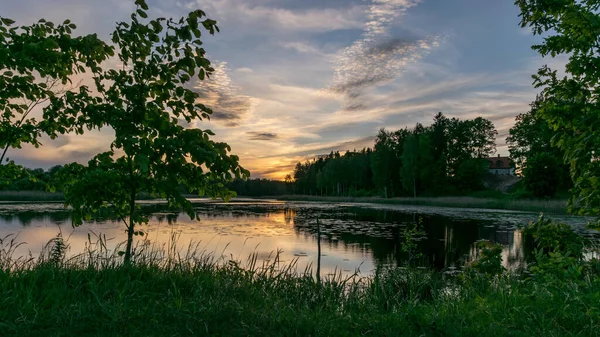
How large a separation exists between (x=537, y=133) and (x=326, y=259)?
57405mm

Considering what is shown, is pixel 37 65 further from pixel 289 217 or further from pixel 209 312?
pixel 289 217

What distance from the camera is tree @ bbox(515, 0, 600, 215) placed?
5.82m

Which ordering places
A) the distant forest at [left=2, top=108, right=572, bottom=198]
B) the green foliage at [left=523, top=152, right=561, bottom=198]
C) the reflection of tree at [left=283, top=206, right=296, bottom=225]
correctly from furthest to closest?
1. the distant forest at [left=2, top=108, right=572, bottom=198]
2. the green foliage at [left=523, top=152, right=561, bottom=198]
3. the reflection of tree at [left=283, top=206, right=296, bottom=225]

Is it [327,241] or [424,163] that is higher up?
[424,163]

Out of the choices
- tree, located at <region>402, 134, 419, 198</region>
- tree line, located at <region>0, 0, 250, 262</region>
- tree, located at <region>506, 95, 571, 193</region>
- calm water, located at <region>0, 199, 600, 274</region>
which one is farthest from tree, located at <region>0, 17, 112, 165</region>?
tree, located at <region>402, 134, 419, 198</region>

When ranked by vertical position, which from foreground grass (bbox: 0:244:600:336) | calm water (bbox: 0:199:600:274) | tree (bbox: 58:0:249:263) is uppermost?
tree (bbox: 58:0:249:263)

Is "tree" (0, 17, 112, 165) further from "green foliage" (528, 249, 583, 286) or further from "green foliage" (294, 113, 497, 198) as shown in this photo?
"green foliage" (294, 113, 497, 198)

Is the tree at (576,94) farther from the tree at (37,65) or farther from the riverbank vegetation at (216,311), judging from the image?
the tree at (37,65)

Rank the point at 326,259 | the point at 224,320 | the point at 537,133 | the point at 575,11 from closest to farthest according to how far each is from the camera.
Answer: the point at 224,320
the point at 575,11
the point at 326,259
the point at 537,133

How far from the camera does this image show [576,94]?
6262 millimetres

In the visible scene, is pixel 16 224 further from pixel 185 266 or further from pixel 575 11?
pixel 575 11

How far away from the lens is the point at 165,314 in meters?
4.16

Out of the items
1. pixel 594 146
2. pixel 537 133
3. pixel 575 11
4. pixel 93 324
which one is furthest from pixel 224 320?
pixel 537 133

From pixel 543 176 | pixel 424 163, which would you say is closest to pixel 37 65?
pixel 543 176
